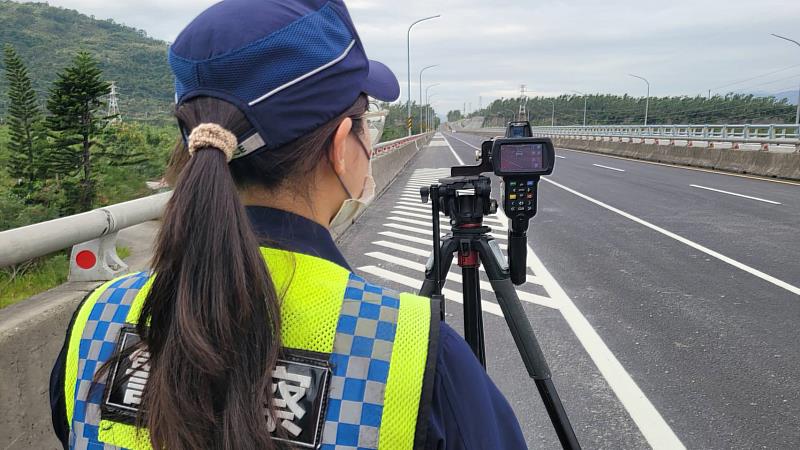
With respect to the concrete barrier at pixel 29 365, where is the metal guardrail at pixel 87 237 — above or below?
above

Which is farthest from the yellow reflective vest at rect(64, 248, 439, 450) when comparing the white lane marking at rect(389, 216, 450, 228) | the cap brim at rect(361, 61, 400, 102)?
the white lane marking at rect(389, 216, 450, 228)

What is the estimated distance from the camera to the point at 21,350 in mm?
1889

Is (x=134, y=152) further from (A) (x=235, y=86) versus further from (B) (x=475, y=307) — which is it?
(A) (x=235, y=86)

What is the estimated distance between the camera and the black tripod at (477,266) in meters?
2.42

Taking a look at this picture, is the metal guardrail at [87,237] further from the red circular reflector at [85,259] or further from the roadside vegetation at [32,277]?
the roadside vegetation at [32,277]

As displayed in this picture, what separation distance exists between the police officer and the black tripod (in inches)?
55.8

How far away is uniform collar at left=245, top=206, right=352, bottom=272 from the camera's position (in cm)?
93

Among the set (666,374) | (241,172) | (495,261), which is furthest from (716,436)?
(241,172)

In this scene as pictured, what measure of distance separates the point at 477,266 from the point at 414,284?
3.20 metres

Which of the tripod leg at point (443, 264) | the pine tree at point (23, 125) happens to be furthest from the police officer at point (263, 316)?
the pine tree at point (23, 125)

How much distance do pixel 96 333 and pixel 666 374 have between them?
3.58 meters

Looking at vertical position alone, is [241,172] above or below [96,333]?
above

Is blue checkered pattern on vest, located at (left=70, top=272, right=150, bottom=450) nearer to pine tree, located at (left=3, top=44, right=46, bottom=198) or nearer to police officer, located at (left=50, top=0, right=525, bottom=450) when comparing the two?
police officer, located at (left=50, top=0, right=525, bottom=450)

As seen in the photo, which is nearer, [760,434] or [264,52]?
[264,52]
